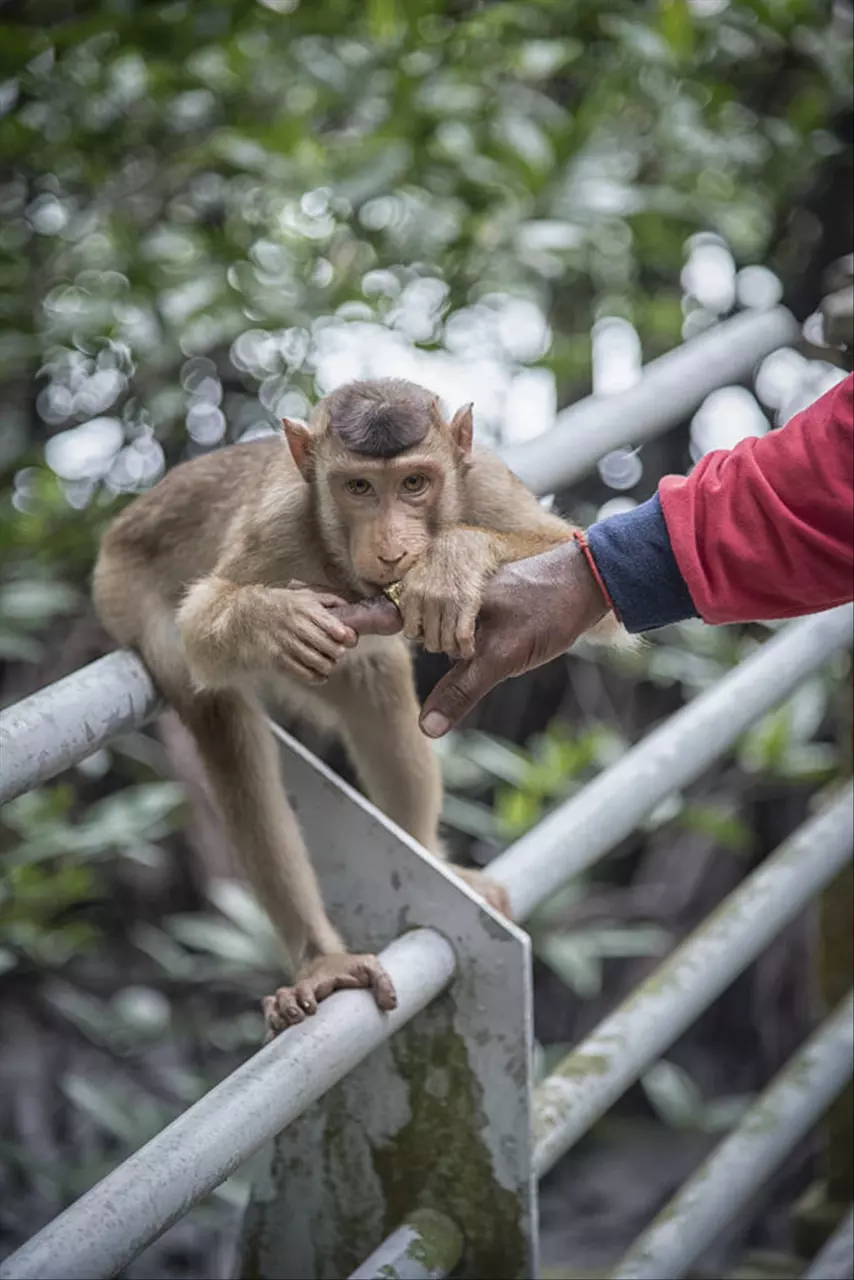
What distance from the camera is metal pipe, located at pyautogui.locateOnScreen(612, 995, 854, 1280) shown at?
2.12 meters

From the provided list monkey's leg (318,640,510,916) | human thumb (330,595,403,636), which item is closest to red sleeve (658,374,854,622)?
human thumb (330,595,403,636)

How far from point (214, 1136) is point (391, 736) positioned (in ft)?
4.19

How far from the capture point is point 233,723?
2.56 m

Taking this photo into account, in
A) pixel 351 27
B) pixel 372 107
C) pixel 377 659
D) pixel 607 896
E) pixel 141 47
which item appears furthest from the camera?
pixel 607 896

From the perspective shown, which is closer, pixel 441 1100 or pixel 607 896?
pixel 441 1100

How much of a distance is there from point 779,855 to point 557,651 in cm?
84

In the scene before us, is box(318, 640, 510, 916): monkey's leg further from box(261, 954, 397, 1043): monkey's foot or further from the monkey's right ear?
box(261, 954, 397, 1043): monkey's foot

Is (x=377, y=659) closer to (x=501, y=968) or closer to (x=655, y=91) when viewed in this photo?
(x=501, y=968)

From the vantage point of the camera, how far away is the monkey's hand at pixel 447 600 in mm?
1865

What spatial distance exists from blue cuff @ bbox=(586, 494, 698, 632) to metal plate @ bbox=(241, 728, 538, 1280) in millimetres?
404

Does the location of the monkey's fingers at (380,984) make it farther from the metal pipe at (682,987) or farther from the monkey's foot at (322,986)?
the metal pipe at (682,987)

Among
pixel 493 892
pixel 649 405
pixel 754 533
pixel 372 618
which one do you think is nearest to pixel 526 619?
pixel 372 618

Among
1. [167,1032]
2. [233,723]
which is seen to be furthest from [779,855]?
[167,1032]

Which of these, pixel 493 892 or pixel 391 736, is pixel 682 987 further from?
pixel 391 736
